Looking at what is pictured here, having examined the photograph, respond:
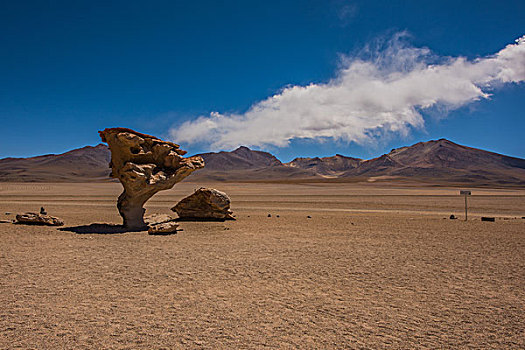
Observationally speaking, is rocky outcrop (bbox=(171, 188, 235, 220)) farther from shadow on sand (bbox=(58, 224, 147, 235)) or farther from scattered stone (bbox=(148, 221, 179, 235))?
scattered stone (bbox=(148, 221, 179, 235))

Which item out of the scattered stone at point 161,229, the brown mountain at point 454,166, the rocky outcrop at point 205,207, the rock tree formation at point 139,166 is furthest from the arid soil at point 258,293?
the brown mountain at point 454,166

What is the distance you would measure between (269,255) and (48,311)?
5.59 m

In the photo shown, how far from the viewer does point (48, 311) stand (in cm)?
534

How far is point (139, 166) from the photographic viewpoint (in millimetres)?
13508

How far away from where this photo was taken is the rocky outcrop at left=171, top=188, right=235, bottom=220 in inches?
674

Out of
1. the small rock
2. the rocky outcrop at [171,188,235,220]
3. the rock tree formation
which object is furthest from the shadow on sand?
the rocky outcrop at [171,188,235,220]

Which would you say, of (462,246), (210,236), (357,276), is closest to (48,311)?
(357,276)

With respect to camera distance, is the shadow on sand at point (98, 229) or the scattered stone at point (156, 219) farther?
the scattered stone at point (156, 219)

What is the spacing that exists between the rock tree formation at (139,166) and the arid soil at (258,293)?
227 centimetres

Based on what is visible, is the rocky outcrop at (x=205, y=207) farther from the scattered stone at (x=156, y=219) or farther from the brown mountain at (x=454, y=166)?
the brown mountain at (x=454, y=166)

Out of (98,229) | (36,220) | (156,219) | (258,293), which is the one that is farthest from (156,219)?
(258,293)

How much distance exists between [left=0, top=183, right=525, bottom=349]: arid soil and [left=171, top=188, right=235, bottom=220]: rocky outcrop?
5.17 meters

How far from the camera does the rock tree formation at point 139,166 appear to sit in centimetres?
1337

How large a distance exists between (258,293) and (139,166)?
29.6ft
